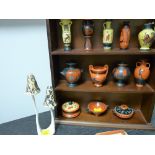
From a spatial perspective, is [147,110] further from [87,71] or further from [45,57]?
[45,57]

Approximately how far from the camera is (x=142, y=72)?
1.11 metres

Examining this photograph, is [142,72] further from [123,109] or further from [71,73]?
[71,73]

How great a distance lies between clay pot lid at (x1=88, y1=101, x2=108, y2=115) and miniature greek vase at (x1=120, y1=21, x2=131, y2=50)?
50 cm

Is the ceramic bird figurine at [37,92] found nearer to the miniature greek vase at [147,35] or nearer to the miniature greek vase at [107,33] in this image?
the miniature greek vase at [107,33]

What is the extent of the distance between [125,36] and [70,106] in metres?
0.66

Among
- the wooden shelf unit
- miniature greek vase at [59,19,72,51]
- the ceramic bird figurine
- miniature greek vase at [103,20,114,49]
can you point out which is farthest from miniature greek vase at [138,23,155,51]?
the ceramic bird figurine

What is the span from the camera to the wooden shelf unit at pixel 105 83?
1101 millimetres

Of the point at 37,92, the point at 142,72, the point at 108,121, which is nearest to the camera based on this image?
the point at 37,92

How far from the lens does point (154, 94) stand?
1094 mm

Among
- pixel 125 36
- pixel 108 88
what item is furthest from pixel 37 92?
pixel 125 36

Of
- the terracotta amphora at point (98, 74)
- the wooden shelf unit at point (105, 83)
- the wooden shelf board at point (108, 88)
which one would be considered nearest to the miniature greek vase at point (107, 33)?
the wooden shelf unit at point (105, 83)

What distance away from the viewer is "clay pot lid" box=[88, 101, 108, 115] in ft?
4.16

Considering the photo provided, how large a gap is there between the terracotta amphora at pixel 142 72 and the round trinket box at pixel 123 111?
0.24 meters
